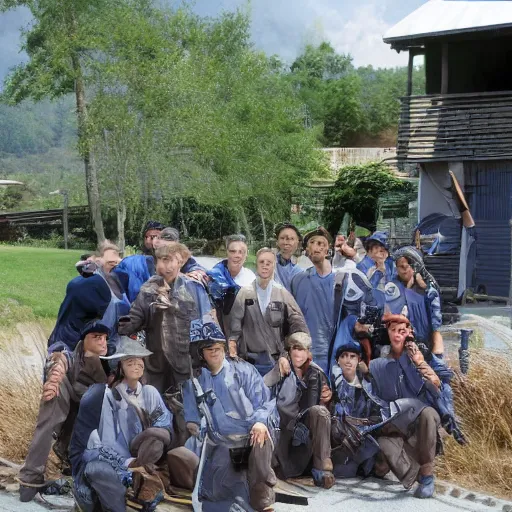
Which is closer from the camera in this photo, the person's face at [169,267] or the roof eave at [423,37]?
the person's face at [169,267]

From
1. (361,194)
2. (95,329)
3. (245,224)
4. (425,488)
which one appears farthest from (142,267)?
(361,194)

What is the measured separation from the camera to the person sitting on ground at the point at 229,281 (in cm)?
679

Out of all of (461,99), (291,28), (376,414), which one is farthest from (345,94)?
(291,28)

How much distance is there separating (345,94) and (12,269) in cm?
3570

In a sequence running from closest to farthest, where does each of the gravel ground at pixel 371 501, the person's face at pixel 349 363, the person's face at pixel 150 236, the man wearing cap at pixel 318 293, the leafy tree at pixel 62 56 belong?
the gravel ground at pixel 371 501 → the person's face at pixel 349 363 → the man wearing cap at pixel 318 293 → the person's face at pixel 150 236 → the leafy tree at pixel 62 56

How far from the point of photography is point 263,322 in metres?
6.60

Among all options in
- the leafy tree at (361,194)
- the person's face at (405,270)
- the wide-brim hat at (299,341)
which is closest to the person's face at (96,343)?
the wide-brim hat at (299,341)

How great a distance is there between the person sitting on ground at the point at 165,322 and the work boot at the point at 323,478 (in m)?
1.08

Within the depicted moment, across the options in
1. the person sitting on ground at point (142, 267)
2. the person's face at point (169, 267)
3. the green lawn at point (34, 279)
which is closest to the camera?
the person's face at point (169, 267)

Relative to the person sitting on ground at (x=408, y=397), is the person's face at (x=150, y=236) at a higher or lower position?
higher

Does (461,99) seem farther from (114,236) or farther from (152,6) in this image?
(152,6)

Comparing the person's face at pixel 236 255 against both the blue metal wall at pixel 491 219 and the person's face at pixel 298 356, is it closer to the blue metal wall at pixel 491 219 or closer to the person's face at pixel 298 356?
the person's face at pixel 298 356

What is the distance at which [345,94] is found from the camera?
165 feet

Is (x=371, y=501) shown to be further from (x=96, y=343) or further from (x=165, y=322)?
(x=96, y=343)
